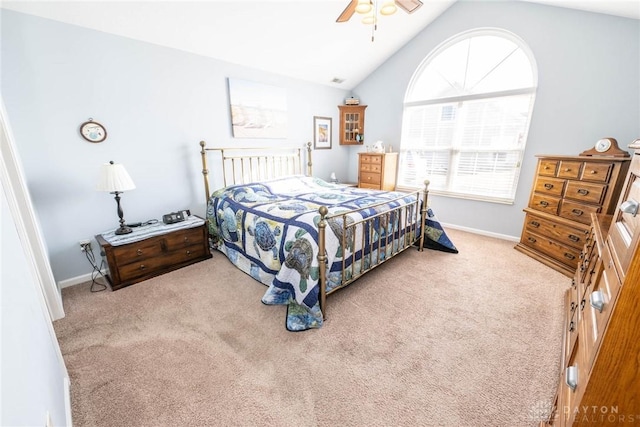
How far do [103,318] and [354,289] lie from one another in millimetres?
2133

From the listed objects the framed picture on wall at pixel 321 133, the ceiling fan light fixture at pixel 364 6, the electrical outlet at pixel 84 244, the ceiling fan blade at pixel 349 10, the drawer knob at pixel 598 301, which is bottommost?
the electrical outlet at pixel 84 244

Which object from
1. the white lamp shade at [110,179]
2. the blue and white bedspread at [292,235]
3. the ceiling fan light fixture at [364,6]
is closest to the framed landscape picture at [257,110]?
the blue and white bedspread at [292,235]

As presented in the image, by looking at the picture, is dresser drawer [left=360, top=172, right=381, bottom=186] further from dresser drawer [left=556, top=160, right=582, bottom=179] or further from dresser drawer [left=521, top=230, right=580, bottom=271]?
dresser drawer [left=556, top=160, right=582, bottom=179]

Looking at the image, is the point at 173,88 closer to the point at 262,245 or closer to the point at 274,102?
the point at 274,102

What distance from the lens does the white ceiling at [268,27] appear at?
2.37 meters

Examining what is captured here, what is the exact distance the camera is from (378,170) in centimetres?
456

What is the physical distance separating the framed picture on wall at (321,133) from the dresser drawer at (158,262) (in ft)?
9.12

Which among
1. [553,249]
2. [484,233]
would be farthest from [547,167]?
[484,233]

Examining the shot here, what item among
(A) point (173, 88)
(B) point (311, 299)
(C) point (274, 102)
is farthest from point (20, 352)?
(C) point (274, 102)

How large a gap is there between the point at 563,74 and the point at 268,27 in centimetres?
349

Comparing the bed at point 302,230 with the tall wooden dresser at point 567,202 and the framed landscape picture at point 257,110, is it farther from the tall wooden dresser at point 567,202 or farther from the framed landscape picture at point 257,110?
the tall wooden dresser at point 567,202

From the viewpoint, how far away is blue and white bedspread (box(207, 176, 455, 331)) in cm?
202

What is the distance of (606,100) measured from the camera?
280 centimetres

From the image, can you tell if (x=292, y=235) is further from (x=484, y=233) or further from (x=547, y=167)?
(x=484, y=233)
